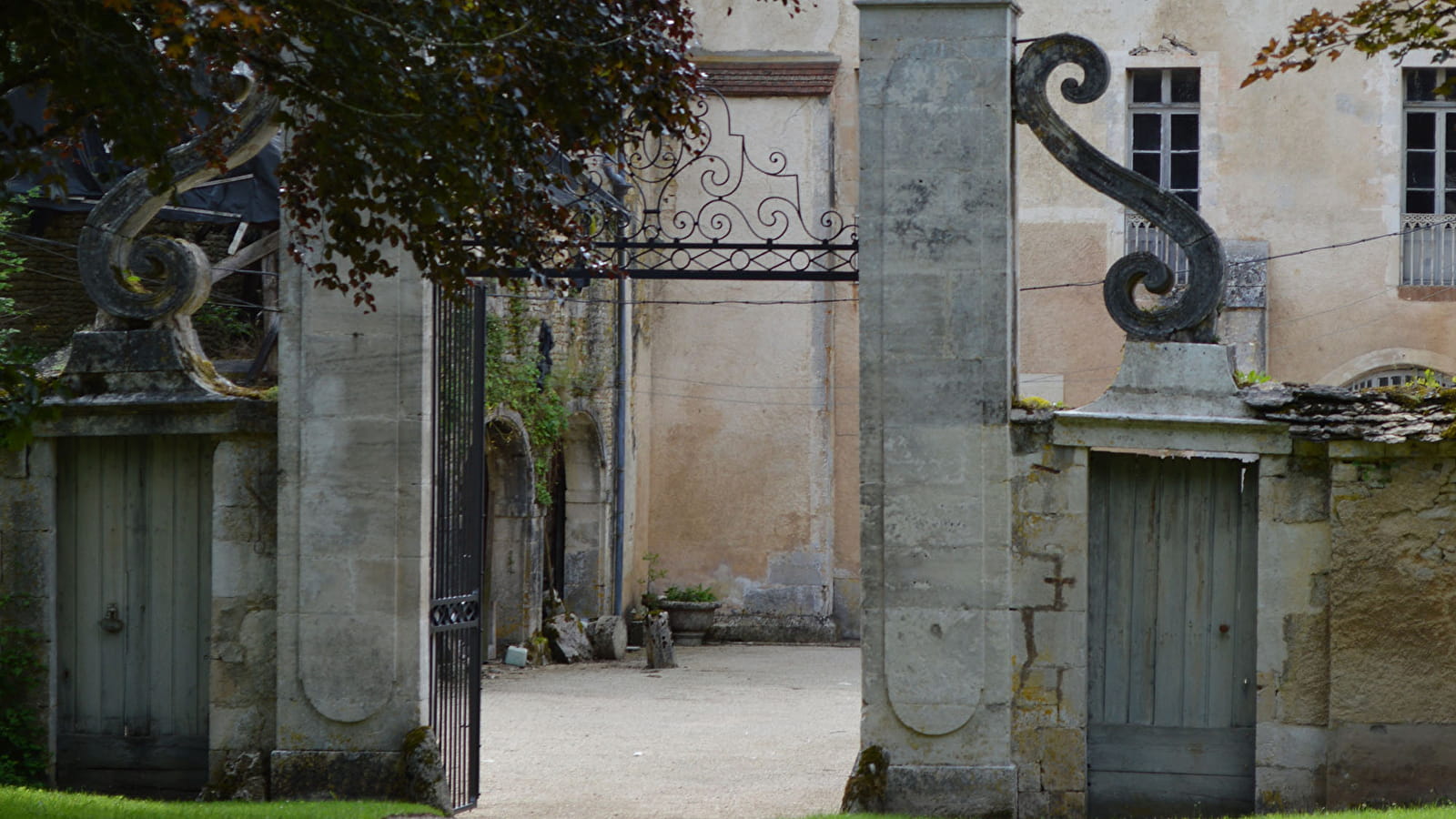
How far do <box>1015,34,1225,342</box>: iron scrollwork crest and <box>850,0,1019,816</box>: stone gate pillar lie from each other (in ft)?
0.64

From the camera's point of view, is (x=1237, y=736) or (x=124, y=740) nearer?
(x=1237, y=736)

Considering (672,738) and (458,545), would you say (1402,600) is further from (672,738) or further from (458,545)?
(672,738)

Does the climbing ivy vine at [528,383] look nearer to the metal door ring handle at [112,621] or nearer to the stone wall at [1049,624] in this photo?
the metal door ring handle at [112,621]

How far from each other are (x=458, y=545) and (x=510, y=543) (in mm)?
7944

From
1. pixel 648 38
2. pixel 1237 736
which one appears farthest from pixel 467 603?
pixel 1237 736

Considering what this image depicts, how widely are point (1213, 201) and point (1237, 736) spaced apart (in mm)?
13070

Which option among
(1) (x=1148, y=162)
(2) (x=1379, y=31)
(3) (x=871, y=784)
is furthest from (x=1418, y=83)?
(3) (x=871, y=784)

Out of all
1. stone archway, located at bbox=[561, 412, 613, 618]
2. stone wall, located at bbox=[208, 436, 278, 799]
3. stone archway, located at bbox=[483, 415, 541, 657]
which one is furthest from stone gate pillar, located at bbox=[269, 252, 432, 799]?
stone archway, located at bbox=[561, 412, 613, 618]

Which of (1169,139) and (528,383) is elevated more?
(1169,139)

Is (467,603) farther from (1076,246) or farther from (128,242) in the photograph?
(1076,246)

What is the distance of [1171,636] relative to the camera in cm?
786

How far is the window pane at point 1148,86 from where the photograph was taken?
20000 mm

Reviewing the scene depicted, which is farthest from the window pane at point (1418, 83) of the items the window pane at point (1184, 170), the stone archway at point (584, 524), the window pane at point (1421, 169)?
the stone archway at point (584, 524)

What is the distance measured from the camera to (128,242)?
8164mm
